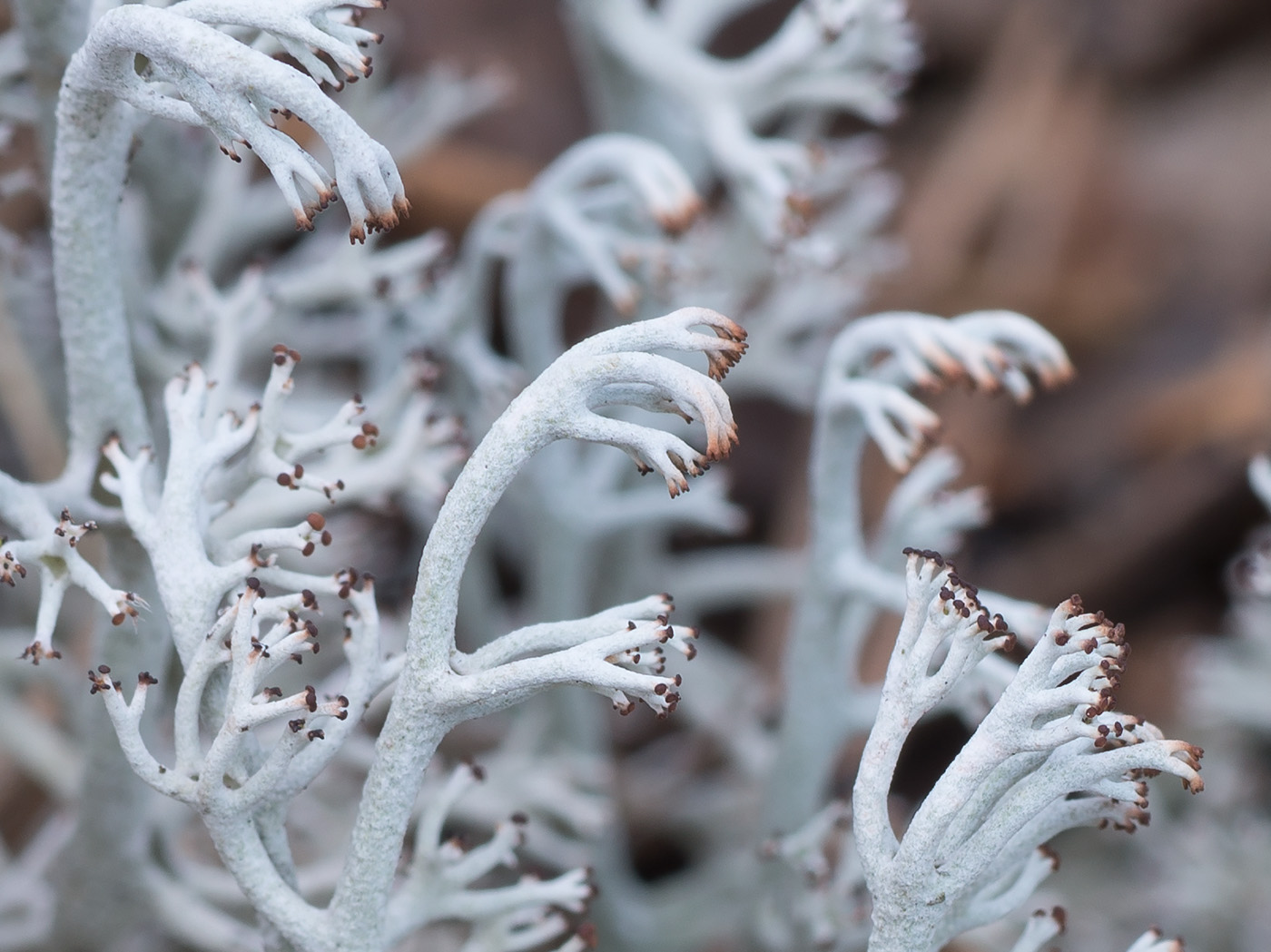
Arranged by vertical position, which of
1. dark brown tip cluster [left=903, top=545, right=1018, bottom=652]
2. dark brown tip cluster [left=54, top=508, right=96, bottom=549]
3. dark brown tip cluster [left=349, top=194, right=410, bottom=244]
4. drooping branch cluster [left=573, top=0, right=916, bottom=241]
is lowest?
dark brown tip cluster [left=54, top=508, right=96, bottom=549]

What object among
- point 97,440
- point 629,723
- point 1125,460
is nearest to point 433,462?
point 97,440

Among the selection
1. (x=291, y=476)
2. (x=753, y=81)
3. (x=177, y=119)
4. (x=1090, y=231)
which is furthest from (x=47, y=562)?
(x=1090, y=231)

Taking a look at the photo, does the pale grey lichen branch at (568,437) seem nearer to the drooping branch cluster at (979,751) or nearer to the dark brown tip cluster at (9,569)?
the drooping branch cluster at (979,751)

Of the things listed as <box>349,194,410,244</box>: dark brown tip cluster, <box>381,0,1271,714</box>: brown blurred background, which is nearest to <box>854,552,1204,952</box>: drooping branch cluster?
<box>349,194,410,244</box>: dark brown tip cluster

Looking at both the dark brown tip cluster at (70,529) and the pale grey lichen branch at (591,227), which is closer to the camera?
the dark brown tip cluster at (70,529)

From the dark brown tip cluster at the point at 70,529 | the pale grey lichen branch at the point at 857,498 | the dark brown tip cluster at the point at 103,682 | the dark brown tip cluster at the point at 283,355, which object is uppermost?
the pale grey lichen branch at the point at 857,498

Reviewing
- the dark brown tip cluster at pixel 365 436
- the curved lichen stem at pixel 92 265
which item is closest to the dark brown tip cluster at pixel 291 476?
the dark brown tip cluster at pixel 365 436

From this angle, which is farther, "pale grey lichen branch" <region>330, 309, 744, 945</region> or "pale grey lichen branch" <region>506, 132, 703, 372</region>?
"pale grey lichen branch" <region>506, 132, 703, 372</region>

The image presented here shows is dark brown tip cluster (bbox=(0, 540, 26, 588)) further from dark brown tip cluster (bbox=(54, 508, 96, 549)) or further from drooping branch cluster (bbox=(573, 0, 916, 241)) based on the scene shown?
drooping branch cluster (bbox=(573, 0, 916, 241))
